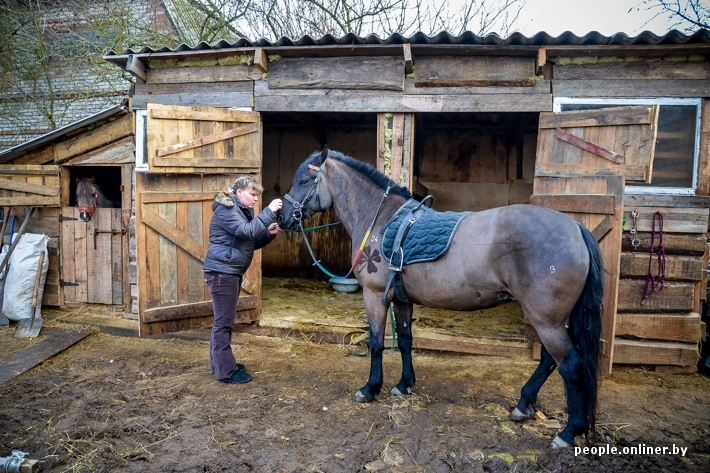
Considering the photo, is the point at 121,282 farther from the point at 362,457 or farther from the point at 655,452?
the point at 655,452

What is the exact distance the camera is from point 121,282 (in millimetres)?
5996

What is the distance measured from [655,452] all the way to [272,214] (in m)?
3.34

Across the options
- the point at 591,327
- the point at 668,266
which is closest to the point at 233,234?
the point at 591,327

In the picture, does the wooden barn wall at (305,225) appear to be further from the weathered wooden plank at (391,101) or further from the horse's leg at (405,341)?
the horse's leg at (405,341)

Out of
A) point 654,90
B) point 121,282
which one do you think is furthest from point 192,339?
point 654,90

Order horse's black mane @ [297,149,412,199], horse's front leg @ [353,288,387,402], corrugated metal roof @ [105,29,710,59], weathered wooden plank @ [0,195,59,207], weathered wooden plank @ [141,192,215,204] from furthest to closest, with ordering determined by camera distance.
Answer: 1. weathered wooden plank @ [0,195,59,207]
2. weathered wooden plank @ [141,192,215,204]
3. corrugated metal roof @ [105,29,710,59]
4. horse's black mane @ [297,149,412,199]
5. horse's front leg @ [353,288,387,402]

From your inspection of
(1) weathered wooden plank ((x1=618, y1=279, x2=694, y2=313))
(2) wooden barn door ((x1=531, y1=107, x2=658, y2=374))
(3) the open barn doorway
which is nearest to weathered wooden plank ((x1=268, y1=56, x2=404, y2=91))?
(2) wooden barn door ((x1=531, y1=107, x2=658, y2=374))

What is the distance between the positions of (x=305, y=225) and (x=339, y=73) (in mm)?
3522

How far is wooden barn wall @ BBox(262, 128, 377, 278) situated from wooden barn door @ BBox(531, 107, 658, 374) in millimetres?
4183

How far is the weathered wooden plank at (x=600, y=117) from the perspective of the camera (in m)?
3.71

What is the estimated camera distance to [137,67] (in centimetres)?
497

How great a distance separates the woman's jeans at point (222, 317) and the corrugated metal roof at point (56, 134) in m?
3.16

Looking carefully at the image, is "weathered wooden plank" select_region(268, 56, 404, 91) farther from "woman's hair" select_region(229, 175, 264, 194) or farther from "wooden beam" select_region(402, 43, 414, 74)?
"woman's hair" select_region(229, 175, 264, 194)

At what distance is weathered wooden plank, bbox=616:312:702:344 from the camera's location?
4277 millimetres
